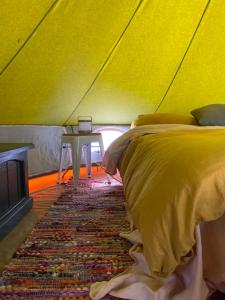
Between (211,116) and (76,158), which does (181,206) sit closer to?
(76,158)

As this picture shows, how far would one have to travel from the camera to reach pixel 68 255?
4.28 ft

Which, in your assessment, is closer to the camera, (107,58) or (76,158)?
(76,158)

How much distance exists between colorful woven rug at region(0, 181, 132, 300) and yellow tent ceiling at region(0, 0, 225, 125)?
4.46 feet

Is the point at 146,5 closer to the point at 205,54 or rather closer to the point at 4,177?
the point at 205,54

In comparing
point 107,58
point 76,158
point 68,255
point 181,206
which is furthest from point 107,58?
point 181,206

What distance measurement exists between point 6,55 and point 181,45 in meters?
1.67

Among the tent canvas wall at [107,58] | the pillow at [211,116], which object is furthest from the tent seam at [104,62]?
the pillow at [211,116]

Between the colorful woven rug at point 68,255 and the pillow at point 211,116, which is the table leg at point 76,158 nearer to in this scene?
the colorful woven rug at point 68,255

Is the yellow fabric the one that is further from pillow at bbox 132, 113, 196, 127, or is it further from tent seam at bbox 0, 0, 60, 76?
pillow at bbox 132, 113, 196, 127

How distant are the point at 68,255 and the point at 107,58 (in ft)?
6.98

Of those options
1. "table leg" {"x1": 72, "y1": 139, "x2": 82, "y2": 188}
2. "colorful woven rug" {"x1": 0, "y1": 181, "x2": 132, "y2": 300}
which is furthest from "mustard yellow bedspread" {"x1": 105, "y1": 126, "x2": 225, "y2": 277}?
"table leg" {"x1": 72, "y1": 139, "x2": 82, "y2": 188}

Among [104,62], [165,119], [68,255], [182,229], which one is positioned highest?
[104,62]

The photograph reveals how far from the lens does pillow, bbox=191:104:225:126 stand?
102 inches

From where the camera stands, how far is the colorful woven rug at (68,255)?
1047 mm
